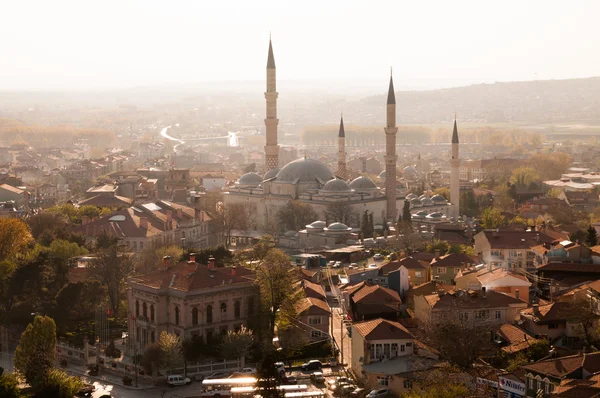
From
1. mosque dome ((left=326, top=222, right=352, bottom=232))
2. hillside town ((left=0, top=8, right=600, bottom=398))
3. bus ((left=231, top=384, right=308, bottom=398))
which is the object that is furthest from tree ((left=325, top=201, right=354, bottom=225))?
bus ((left=231, top=384, right=308, bottom=398))

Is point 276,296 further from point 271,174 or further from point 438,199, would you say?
point 271,174

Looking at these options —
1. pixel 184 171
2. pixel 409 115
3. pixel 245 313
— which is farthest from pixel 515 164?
pixel 409 115

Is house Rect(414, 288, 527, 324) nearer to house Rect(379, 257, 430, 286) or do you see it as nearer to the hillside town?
the hillside town

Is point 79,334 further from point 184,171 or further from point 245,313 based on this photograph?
point 184,171

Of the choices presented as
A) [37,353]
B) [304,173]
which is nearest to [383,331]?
[37,353]

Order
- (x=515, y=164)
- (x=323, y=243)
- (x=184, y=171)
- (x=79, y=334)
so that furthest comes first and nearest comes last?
(x=515, y=164) → (x=184, y=171) → (x=323, y=243) → (x=79, y=334)

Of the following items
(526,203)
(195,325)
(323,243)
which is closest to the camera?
(195,325)
